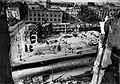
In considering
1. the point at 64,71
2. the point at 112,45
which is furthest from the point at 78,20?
the point at 112,45

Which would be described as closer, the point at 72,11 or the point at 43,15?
the point at 43,15

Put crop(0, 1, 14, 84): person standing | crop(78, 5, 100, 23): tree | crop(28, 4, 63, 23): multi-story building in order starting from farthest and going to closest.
Answer: crop(78, 5, 100, 23): tree → crop(28, 4, 63, 23): multi-story building → crop(0, 1, 14, 84): person standing

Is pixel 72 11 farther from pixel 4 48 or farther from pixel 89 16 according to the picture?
pixel 4 48

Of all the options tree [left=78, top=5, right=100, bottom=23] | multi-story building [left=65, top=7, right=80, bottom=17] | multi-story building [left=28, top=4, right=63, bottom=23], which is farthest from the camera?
multi-story building [left=65, top=7, right=80, bottom=17]

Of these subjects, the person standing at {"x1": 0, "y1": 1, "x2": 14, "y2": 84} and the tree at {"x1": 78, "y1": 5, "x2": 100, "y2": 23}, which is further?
the tree at {"x1": 78, "y1": 5, "x2": 100, "y2": 23}

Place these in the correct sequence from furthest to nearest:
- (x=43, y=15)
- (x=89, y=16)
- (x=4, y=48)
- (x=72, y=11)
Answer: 1. (x=72, y=11)
2. (x=89, y=16)
3. (x=43, y=15)
4. (x=4, y=48)

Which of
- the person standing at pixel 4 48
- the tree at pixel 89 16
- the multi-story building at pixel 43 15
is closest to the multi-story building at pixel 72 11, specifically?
the tree at pixel 89 16

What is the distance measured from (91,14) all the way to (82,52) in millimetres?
21789

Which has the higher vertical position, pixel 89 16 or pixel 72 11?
pixel 72 11

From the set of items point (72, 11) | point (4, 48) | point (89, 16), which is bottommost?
point (89, 16)

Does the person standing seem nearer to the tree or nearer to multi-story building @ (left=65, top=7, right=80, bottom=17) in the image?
the tree

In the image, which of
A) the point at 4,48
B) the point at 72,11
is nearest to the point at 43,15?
the point at 72,11

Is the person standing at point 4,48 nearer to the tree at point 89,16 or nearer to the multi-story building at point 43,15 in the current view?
the multi-story building at point 43,15

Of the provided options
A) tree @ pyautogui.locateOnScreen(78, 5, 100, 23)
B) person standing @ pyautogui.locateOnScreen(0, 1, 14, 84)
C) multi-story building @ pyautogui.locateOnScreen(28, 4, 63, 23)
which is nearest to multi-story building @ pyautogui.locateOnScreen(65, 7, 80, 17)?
tree @ pyautogui.locateOnScreen(78, 5, 100, 23)
